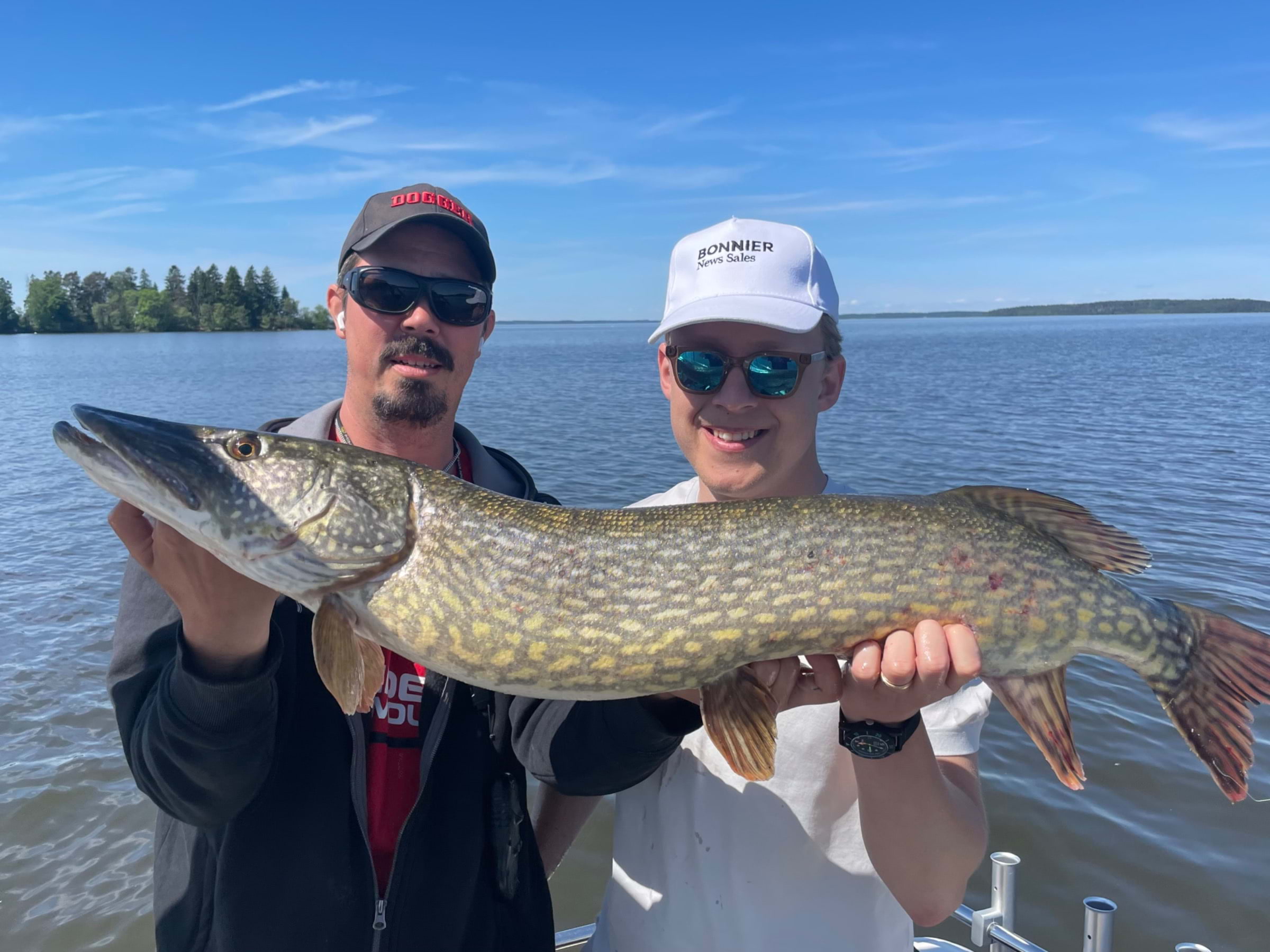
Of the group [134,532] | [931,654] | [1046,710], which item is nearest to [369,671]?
[134,532]

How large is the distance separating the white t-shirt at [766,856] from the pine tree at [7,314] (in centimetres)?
10485

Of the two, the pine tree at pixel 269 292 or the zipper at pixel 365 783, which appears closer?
the zipper at pixel 365 783

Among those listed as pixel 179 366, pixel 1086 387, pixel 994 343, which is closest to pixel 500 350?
pixel 179 366

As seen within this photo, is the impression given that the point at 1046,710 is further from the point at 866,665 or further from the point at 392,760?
the point at 392,760

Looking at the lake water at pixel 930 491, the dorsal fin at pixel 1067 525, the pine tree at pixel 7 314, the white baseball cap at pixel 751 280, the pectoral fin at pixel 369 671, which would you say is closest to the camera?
the pectoral fin at pixel 369 671

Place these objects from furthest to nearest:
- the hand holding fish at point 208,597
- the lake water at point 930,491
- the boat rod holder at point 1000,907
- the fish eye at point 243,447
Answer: the lake water at point 930,491 < the boat rod holder at point 1000,907 < the fish eye at point 243,447 < the hand holding fish at point 208,597

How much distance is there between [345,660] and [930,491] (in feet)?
35.3

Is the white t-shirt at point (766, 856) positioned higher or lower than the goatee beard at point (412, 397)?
lower

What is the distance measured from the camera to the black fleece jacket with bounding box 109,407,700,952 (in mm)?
1822

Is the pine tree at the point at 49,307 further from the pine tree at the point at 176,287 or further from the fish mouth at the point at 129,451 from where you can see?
the fish mouth at the point at 129,451

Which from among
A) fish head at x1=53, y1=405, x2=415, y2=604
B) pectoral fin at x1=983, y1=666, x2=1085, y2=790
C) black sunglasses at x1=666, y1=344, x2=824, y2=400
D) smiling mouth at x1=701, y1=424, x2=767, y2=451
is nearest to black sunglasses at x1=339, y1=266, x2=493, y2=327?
fish head at x1=53, y1=405, x2=415, y2=604

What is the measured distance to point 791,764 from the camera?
2.13m

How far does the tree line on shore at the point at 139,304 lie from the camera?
82188mm

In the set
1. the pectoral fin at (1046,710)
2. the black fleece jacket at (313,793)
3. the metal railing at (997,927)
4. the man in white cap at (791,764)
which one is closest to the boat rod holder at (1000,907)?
the metal railing at (997,927)
